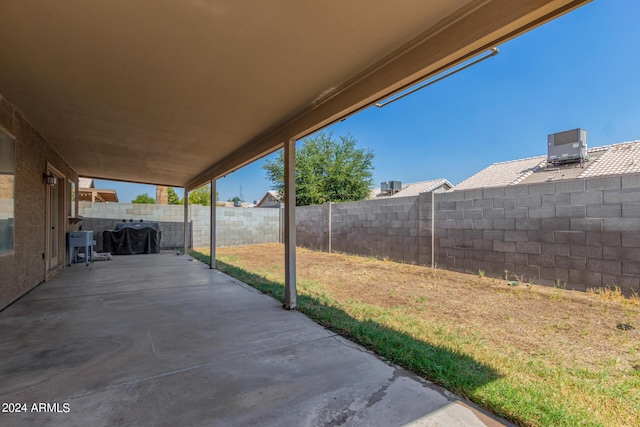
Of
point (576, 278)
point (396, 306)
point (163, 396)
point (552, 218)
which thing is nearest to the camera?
point (163, 396)

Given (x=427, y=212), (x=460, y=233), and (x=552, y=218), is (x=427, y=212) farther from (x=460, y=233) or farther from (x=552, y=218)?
(x=552, y=218)

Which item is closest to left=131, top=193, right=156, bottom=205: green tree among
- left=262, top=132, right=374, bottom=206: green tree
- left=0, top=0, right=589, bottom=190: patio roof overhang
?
left=262, top=132, right=374, bottom=206: green tree

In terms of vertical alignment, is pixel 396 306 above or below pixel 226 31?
below

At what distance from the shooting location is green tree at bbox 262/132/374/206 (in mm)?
16516

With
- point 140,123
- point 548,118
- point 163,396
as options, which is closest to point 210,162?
point 140,123

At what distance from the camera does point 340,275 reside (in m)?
6.03

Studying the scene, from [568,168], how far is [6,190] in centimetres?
1640

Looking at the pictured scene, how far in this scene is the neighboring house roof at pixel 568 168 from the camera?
10.2 meters

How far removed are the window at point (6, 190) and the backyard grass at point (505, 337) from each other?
3.16 metres

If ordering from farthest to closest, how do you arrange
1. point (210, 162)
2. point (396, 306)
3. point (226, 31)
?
point (210, 162) → point (396, 306) → point (226, 31)

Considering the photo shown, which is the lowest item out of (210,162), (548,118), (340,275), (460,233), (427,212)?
(340,275)

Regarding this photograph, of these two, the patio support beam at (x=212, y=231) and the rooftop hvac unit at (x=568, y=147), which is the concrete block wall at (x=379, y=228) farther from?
the rooftop hvac unit at (x=568, y=147)

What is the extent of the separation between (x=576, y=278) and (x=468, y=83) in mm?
9785

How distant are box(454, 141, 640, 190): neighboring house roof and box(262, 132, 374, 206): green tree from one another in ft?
20.2
